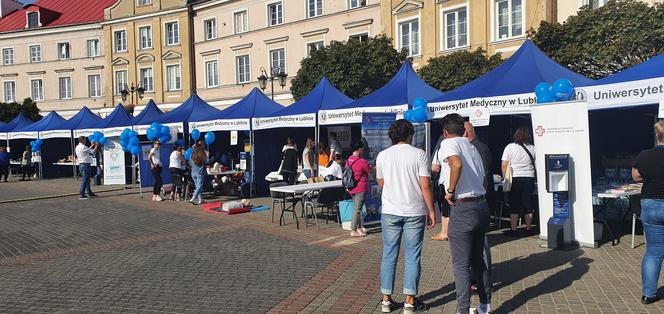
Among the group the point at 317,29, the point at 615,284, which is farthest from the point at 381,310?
the point at 317,29

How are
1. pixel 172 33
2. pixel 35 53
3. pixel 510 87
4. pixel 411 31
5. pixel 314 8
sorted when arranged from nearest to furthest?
pixel 510 87 < pixel 411 31 < pixel 314 8 < pixel 172 33 < pixel 35 53

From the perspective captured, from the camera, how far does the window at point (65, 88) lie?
4658cm

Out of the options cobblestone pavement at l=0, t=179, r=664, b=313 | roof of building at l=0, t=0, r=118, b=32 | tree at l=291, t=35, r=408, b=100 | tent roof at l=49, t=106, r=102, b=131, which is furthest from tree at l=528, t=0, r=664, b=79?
roof of building at l=0, t=0, r=118, b=32

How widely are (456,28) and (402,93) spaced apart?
53.6 ft

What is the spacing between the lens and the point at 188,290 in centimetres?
602

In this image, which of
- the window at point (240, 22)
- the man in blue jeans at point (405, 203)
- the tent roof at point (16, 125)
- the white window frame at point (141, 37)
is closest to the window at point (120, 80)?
the white window frame at point (141, 37)

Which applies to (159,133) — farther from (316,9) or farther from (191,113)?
(316,9)

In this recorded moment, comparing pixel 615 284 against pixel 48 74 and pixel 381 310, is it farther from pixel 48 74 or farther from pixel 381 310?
pixel 48 74

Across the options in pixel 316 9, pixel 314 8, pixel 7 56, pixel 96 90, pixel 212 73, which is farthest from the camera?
pixel 7 56

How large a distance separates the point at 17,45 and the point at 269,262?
50205 mm

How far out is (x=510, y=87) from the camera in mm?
9414

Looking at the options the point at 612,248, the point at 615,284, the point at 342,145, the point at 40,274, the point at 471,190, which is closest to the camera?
the point at 471,190

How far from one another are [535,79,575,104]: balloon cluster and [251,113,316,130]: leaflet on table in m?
5.87

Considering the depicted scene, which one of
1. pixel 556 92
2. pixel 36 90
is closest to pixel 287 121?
pixel 556 92
